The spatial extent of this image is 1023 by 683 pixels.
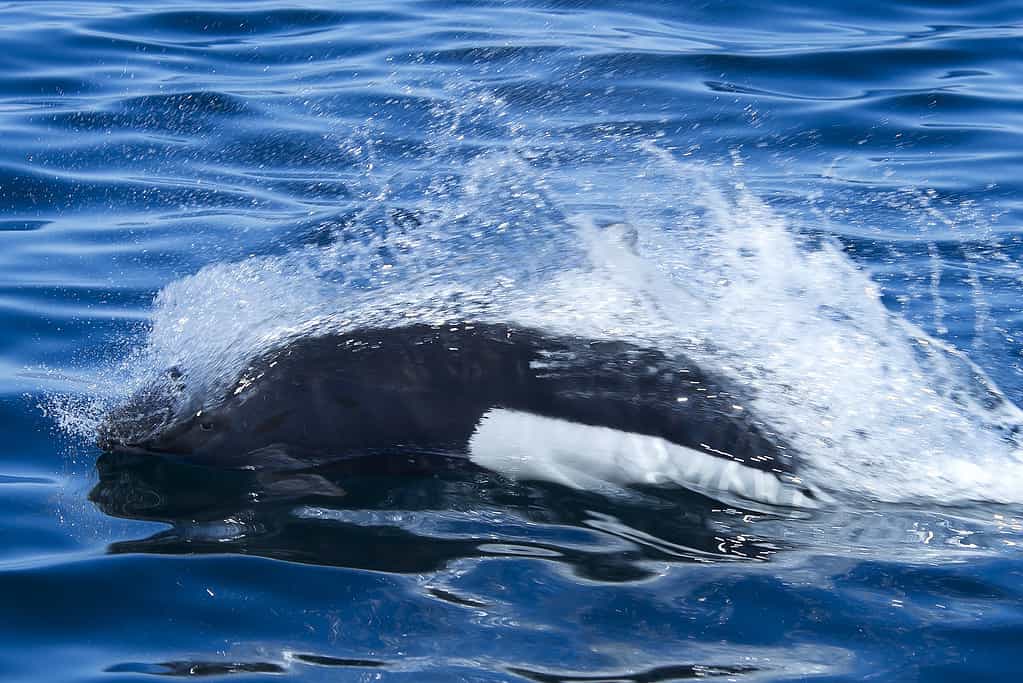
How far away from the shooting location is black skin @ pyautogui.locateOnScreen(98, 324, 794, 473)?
170 inches

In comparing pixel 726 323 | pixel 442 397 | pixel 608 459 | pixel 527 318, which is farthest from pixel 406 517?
pixel 726 323

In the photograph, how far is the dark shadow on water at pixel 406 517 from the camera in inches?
157

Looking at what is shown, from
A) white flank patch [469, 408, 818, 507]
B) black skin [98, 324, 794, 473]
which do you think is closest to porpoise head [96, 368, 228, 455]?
black skin [98, 324, 794, 473]

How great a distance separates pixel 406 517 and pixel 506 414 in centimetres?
42

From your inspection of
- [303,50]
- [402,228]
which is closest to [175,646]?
[402,228]

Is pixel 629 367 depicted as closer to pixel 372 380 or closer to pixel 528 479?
pixel 528 479

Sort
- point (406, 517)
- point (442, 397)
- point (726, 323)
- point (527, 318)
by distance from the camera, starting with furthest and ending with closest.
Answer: point (726, 323) < point (527, 318) < point (442, 397) < point (406, 517)

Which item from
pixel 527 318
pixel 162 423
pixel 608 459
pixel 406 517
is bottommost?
pixel 406 517

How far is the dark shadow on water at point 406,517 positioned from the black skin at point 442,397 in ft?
0.26

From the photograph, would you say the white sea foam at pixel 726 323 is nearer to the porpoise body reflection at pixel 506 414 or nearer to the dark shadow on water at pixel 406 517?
the porpoise body reflection at pixel 506 414

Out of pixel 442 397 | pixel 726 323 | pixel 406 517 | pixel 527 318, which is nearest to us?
pixel 406 517

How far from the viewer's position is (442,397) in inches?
170

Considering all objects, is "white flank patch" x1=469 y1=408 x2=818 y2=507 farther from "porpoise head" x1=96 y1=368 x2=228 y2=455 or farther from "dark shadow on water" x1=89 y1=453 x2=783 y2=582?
"porpoise head" x1=96 y1=368 x2=228 y2=455

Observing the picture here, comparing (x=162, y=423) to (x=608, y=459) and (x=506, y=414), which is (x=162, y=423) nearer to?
(x=506, y=414)
